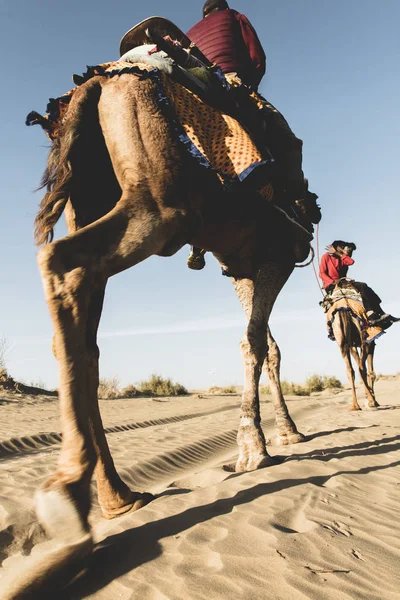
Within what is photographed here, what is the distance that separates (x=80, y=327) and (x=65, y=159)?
44.7 inches

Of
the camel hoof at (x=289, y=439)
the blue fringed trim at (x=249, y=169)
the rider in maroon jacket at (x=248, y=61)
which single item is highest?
the rider in maroon jacket at (x=248, y=61)

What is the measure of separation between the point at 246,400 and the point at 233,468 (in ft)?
1.86

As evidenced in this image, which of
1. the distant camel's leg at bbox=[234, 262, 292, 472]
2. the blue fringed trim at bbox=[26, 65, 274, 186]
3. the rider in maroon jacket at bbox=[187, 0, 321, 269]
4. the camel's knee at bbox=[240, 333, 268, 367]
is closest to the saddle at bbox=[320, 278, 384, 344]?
the distant camel's leg at bbox=[234, 262, 292, 472]

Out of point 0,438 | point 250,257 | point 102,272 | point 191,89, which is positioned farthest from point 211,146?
point 0,438

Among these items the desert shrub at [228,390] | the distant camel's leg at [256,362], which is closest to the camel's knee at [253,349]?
the distant camel's leg at [256,362]

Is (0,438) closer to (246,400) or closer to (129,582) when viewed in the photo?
(246,400)

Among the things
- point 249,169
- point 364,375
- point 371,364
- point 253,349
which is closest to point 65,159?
point 249,169

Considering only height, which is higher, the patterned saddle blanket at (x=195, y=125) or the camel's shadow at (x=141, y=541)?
the patterned saddle blanket at (x=195, y=125)

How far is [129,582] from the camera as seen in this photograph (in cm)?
159

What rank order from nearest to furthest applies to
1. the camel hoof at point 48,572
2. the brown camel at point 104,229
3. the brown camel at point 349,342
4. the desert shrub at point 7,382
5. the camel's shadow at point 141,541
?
the camel hoof at point 48,572
the camel's shadow at point 141,541
the brown camel at point 104,229
the brown camel at point 349,342
the desert shrub at point 7,382

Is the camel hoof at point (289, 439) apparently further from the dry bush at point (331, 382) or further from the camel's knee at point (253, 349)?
the dry bush at point (331, 382)

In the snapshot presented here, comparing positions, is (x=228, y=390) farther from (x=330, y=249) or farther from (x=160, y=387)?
(x=330, y=249)

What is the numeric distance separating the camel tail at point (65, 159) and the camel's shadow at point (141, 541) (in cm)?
173

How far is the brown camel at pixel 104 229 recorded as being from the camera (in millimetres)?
1854
